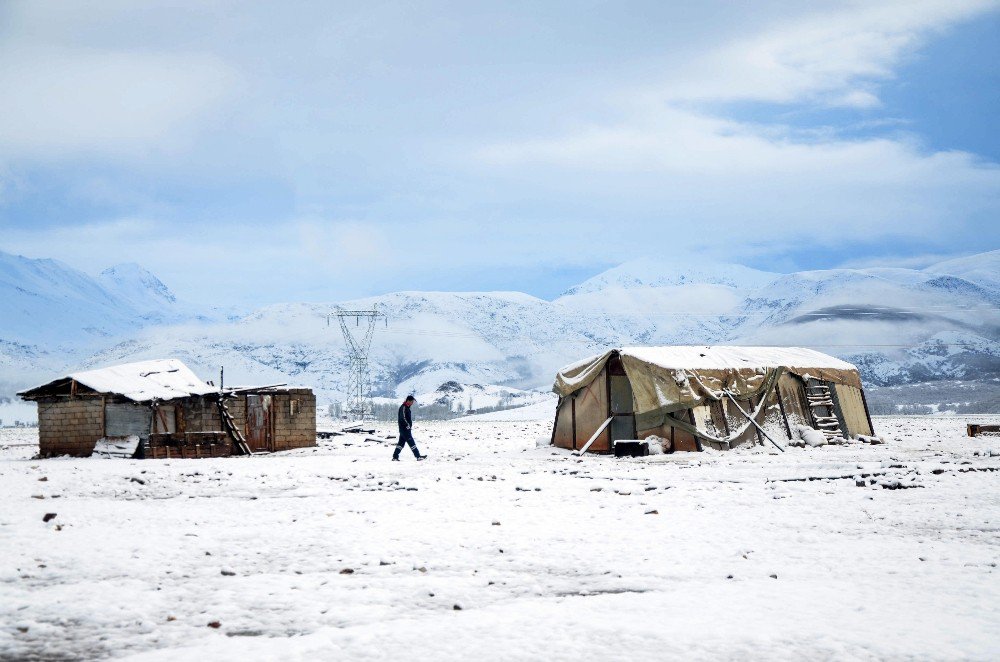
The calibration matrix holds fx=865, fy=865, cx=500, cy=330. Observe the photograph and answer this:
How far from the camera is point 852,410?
30500 millimetres

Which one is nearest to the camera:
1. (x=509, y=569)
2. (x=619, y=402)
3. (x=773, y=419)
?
(x=509, y=569)

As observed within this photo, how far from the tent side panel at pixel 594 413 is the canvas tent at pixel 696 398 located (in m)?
0.03

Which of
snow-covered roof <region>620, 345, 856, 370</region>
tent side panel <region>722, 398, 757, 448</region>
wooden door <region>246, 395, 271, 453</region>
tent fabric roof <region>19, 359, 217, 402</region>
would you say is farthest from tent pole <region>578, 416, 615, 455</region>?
tent fabric roof <region>19, 359, 217, 402</region>

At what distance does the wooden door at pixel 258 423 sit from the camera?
1191 inches

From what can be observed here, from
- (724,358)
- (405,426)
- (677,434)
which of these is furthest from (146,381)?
(724,358)

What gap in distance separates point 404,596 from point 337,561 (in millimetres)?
1805

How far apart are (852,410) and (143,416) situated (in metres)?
24.0

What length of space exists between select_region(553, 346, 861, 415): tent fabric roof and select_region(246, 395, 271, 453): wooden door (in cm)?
1038

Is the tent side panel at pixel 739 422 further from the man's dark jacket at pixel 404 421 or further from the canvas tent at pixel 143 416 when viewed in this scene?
the canvas tent at pixel 143 416

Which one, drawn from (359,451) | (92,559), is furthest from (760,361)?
(92,559)

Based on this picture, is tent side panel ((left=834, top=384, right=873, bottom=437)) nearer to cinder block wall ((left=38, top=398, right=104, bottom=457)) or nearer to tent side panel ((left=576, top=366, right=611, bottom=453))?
tent side panel ((left=576, top=366, right=611, bottom=453))

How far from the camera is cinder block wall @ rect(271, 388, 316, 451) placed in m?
30.8

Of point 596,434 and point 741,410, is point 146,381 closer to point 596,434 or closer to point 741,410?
point 596,434

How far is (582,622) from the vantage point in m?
7.18
